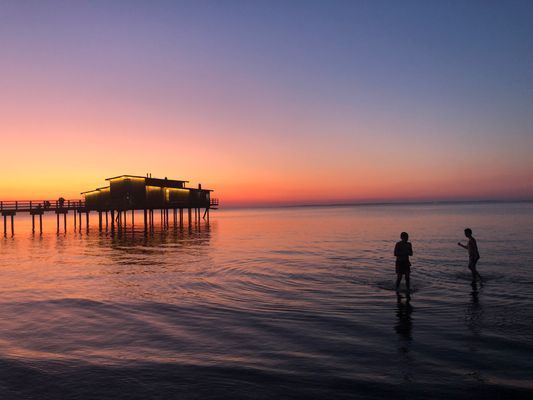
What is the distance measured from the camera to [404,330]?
34.2 feet

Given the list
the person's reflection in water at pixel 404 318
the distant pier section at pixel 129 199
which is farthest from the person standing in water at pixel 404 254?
the distant pier section at pixel 129 199

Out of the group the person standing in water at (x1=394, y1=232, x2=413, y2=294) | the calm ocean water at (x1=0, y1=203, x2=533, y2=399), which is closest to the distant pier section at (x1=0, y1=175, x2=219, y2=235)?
the calm ocean water at (x1=0, y1=203, x2=533, y2=399)

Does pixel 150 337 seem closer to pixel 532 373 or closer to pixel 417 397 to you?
pixel 417 397

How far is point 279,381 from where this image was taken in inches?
293

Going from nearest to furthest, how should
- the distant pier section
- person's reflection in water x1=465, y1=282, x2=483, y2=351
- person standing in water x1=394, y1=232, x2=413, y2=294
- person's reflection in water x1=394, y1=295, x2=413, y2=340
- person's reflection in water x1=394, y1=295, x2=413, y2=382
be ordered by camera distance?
1. person's reflection in water x1=394, y1=295, x2=413, y2=382
2. person's reflection in water x1=465, y1=282, x2=483, y2=351
3. person's reflection in water x1=394, y1=295, x2=413, y2=340
4. person standing in water x1=394, y1=232, x2=413, y2=294
5. the distant pier section

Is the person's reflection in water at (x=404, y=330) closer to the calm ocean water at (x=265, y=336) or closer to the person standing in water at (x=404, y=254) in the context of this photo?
the calm ocean water at (x=265, y=336)

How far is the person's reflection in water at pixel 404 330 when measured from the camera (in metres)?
7.85

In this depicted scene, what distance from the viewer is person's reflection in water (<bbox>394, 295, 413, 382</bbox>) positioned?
25.7 feet

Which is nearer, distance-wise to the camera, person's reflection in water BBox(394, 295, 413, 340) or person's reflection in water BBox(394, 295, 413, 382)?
person's reflection in water BBox(394, 295, 413, 382)

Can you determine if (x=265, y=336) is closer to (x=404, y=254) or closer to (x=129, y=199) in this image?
(x=404, y=254)

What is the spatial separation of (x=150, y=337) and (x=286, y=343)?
11.2ft

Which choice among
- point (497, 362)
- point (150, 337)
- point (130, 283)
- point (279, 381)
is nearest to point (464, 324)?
point (497, 362)

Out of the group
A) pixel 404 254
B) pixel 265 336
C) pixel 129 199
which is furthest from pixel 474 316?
pixel 129 199

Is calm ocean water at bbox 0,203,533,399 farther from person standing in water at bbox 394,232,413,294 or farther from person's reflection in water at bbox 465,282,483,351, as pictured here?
person standing in water at bbox 394,232,413,294
